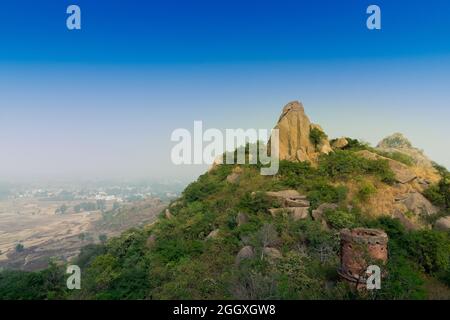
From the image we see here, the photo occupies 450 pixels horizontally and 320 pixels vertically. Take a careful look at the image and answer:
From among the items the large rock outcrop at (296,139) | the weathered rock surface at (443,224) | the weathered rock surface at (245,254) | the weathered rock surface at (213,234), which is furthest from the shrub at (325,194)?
the weathered rock surface at (213,234)

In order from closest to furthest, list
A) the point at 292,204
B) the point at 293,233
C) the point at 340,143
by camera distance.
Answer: the point at 293,233
the point at 292,204
the point at 340,143

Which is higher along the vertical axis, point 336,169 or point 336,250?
point 336,169

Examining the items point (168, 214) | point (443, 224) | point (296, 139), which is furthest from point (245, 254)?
point (443, 224)

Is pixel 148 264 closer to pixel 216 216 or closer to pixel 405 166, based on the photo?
pixel 216 216

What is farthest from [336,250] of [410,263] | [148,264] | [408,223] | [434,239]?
[148,264]

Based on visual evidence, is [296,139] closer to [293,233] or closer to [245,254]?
[293,233]

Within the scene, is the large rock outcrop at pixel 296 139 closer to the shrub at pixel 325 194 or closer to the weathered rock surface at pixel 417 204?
the shrub at pixel 325 194
